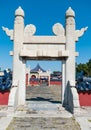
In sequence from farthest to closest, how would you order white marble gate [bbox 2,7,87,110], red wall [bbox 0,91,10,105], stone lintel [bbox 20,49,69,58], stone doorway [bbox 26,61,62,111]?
red wall [bbox 0,91,10,105]
white marble gate [bbox 2,7,87,110]
stone lintel [bbox 20,49,69,58]
stone doorway [bbox 26,61,62,111]

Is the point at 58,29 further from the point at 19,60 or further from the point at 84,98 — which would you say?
the point at 84,98

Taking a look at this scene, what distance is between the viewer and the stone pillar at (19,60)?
1402 cm

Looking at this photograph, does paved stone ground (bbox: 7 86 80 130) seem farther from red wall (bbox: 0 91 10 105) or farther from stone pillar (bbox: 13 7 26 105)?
red wall (bbox: 0 91 10 105)

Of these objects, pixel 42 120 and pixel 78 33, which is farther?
pixel 78 33

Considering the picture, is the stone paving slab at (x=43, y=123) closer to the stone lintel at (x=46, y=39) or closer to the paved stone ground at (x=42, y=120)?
the paved stone ground at (x=42, y=120)

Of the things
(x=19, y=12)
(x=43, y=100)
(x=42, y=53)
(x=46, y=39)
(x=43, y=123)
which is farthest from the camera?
(x=43, y=100)

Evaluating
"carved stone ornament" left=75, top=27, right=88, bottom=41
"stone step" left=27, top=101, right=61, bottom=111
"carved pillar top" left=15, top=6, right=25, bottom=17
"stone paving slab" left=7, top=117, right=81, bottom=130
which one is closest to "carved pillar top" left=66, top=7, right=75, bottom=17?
"carved stone ornament" left=75, top=27, right=88, bottom=41

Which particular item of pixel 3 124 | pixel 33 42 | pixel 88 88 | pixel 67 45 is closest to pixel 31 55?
pixel 33 42

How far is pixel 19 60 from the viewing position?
14078mm

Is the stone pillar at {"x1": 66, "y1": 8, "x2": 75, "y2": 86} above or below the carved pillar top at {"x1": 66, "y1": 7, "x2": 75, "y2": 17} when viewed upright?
below

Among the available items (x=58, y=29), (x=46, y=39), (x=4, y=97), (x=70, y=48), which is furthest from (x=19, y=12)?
(x=4, y=97)

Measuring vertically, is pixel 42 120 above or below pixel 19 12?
below

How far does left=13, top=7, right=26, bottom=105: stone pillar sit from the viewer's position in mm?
14016

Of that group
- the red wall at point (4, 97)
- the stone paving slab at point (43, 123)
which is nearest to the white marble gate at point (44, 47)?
the red wall at point (4, 97)
